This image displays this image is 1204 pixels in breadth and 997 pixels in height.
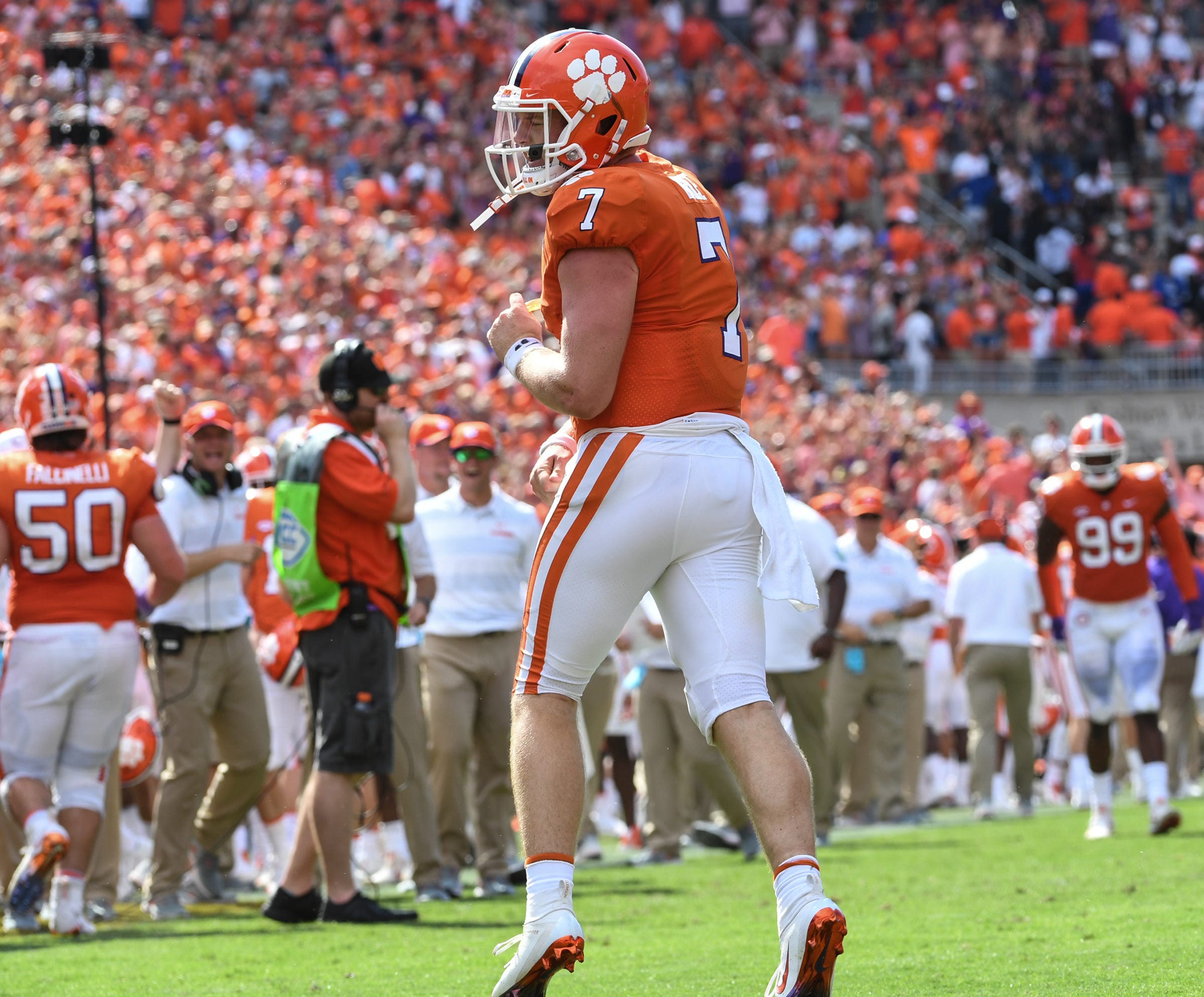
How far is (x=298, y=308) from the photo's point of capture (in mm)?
20094

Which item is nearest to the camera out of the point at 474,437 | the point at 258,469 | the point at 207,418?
the point at 207,418

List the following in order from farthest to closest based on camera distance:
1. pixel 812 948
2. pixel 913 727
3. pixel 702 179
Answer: pixel 702 179 < pixel 913 727 < pixel 812 948

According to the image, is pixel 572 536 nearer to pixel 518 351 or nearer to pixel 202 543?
pixel 518 351

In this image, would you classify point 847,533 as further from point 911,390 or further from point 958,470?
point 911,390

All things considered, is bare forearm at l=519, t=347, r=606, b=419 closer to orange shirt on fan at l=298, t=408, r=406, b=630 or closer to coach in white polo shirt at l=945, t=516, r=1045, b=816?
orange shirt on fan at l=298, t=408, r=406, b=630

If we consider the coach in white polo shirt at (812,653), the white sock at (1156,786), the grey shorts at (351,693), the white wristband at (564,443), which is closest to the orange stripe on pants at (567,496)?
the white wristband at (564,443)

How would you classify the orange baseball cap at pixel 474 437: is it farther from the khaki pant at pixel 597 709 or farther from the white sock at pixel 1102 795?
the white sock at pixel 1102 795

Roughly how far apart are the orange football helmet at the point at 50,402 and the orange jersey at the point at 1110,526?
20.5ft

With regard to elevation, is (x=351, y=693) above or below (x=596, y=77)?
below

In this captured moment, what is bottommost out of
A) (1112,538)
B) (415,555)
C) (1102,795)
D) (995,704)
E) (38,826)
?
(995,704)

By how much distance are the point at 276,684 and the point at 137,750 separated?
0.81 meters

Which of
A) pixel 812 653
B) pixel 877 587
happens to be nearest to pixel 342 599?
pixel 812 653

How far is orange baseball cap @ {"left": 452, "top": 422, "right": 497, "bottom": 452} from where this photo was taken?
35.0ft

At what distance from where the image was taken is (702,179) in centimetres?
2888
